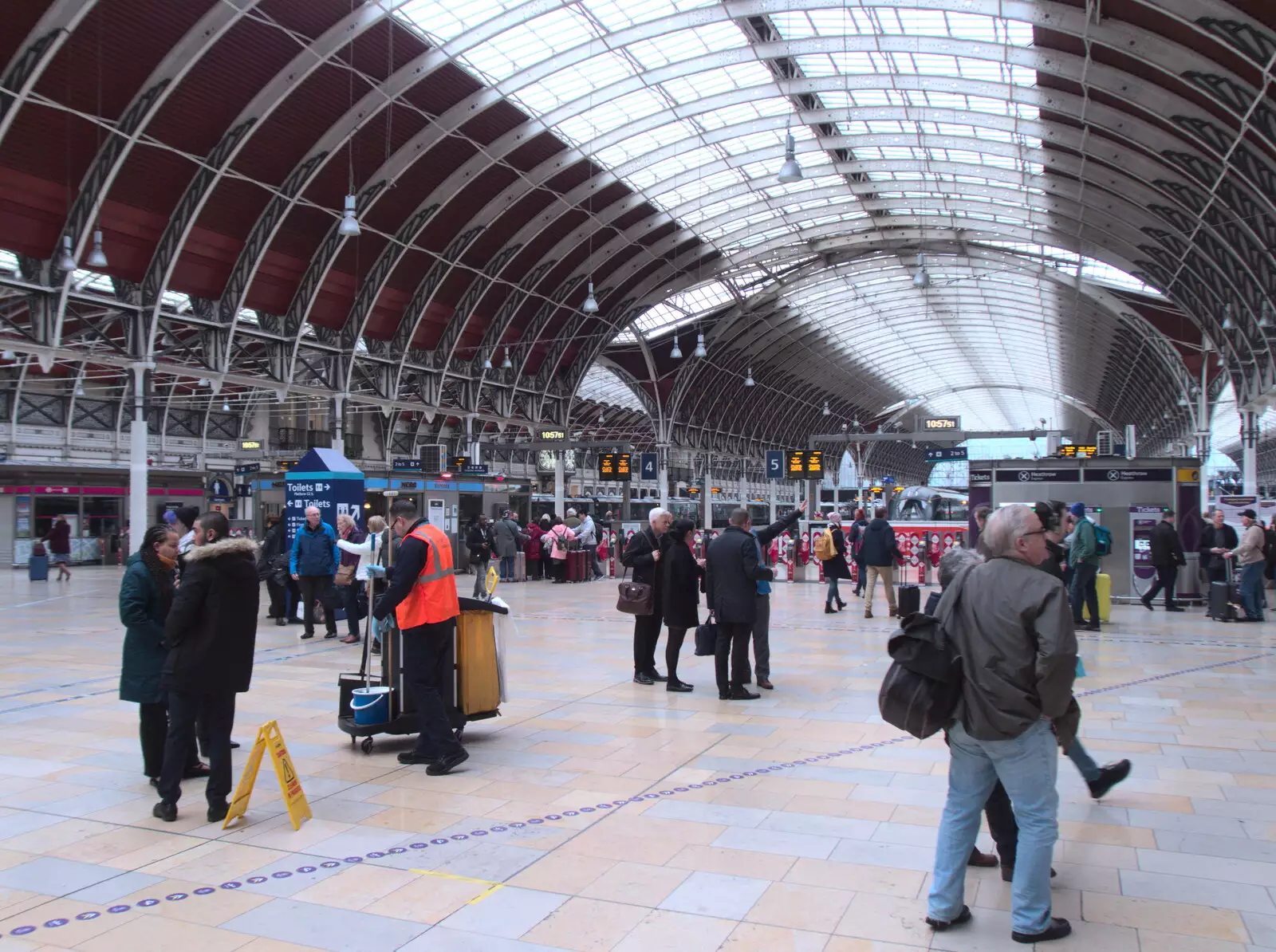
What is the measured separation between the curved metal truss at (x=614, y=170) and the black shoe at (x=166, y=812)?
17.8 m

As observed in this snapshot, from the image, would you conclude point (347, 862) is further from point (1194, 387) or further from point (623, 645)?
point (1194, 387)

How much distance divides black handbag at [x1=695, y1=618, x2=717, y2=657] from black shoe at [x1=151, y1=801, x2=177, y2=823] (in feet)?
14.9

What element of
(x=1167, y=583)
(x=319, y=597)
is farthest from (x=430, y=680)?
(x=1167, y=583)

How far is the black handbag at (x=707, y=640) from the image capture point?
8.93 metres

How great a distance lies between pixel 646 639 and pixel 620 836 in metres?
4.43

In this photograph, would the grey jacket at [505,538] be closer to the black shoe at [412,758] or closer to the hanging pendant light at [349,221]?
the hanging pendant light at [349,221]

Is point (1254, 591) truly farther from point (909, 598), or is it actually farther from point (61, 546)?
point (61, 546)

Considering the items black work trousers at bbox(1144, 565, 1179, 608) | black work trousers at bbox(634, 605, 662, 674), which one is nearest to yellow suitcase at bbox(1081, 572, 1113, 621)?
black work trousers at bbox(1144, 565, 1179, 608)

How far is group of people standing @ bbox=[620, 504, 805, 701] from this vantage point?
8.69m

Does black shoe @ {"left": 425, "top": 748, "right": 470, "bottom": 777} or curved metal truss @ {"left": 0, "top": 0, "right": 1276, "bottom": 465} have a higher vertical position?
curved metal truss @ {"left": 0, "top": 0, "right": 1276, "bottom": 465}

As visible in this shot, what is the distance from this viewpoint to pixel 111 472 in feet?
115

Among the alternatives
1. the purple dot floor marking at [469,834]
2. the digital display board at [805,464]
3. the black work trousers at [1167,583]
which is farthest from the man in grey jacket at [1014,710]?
the digital display board at [805,464]

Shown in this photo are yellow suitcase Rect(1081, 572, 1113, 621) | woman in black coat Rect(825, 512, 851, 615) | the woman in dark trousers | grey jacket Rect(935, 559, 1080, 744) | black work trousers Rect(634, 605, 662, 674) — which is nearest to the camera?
grey jacket Rect(935, 559, 1080, 744)

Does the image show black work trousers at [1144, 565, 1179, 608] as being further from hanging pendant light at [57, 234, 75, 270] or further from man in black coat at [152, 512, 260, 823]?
hanging pendant light at [57, 234, 75, 270]
